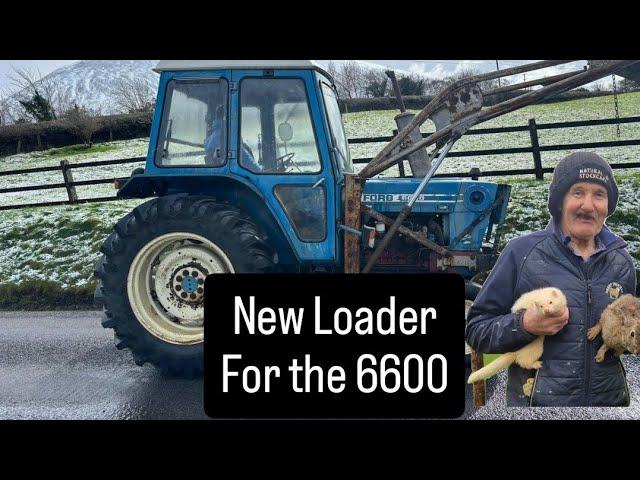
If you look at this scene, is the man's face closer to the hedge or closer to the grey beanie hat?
the grey beanie hat

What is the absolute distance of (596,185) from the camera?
7.54ft

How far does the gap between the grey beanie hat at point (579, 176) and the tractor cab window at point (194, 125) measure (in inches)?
61.9

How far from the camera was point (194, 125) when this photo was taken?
310 cm

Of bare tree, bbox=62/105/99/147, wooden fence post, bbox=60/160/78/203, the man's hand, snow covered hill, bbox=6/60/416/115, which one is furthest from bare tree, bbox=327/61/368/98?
wooden fence post, bbox=60/160/78/203

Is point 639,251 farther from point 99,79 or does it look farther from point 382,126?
point 99,79

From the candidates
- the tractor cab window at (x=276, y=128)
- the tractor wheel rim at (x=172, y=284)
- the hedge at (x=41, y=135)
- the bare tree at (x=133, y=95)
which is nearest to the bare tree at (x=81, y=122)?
the hedge at (x=41, y=135)

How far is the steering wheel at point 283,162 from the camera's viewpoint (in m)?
3.05

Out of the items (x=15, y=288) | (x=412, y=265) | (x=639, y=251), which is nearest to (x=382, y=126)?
(x=412, y=265)

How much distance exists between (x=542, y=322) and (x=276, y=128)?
1.60 m

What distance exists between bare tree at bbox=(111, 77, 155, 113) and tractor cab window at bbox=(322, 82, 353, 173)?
0.87m

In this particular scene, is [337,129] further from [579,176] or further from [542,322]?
[542,322]

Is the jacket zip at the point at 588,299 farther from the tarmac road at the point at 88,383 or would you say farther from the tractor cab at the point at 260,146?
the tractor cab at the point at 260,146

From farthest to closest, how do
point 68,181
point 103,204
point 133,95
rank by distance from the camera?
point 103,204 → point 68,181 → point 133,95

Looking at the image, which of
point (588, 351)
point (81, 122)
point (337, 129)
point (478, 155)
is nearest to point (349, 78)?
point (337, 129)
